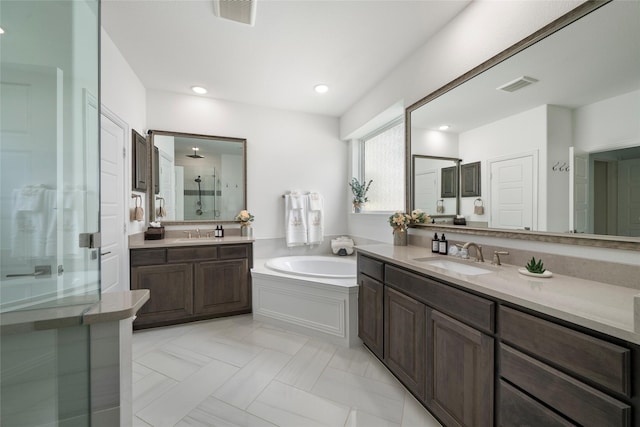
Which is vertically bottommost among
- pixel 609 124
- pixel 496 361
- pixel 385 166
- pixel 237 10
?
pixel 496 361

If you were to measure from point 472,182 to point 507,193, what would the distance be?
28 centimetres

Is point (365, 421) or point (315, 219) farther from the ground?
point (315, 219)

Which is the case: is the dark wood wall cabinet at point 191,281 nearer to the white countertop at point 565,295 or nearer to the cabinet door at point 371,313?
the cabinet door at point 371,313

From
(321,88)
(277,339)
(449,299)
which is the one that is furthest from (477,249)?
(321,88)

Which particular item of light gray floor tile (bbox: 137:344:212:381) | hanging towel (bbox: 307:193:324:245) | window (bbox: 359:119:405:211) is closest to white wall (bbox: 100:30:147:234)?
light gray floor tile (bbox: 137:344:212:381)

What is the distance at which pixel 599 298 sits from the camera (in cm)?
97

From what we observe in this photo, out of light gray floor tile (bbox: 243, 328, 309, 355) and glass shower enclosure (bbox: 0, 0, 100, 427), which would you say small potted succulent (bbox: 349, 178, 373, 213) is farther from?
glass shower enclosure (bbox: 0, 0, 100, 427)

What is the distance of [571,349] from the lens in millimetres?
826

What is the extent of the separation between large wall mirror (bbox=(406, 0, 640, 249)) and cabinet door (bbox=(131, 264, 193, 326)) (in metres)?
2.85

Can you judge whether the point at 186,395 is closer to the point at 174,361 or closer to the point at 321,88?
the point at 174,361

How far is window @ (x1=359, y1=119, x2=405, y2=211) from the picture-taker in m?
3.07

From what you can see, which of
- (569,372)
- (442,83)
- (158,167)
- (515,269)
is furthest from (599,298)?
(158,167)

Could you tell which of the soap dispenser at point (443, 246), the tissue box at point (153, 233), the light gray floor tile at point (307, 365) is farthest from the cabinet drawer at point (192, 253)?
the soap dispenser at point (443, 246)

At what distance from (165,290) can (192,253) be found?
0.46m
